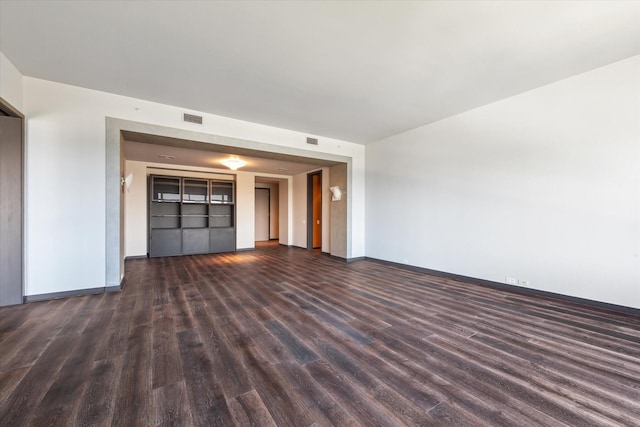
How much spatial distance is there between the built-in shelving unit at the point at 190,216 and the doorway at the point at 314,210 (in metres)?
2.62

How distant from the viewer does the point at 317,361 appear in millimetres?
2176

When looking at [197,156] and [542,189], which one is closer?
[542,189]

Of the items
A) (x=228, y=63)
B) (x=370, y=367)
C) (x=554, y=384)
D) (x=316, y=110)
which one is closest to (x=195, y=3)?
(x=228, y=63)

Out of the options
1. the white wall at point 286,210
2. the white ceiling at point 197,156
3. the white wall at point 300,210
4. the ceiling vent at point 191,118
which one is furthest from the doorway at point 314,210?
the ceiling vent at point 191,118

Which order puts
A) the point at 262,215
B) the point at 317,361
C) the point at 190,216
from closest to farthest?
the point at 317,361 < the point at 190,216 < the point at 262,215

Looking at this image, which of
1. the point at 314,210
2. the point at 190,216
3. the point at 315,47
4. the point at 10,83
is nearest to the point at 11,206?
the point at 10,83

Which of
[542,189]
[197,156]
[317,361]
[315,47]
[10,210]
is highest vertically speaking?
[315,47]

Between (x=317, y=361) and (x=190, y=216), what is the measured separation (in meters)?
7.48

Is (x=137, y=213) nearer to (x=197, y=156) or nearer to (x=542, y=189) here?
(x=197, y=156)

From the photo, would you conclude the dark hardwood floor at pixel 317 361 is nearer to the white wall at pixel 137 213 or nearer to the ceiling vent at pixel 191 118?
the ceiling vent at pixel 191 118

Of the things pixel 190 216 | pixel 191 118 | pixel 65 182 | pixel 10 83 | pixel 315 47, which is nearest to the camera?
pixel 315 47

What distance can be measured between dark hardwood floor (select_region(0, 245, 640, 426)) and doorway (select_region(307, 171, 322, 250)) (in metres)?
5.36

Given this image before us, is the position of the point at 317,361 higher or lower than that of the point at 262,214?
lower

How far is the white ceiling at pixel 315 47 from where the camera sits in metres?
2.40
